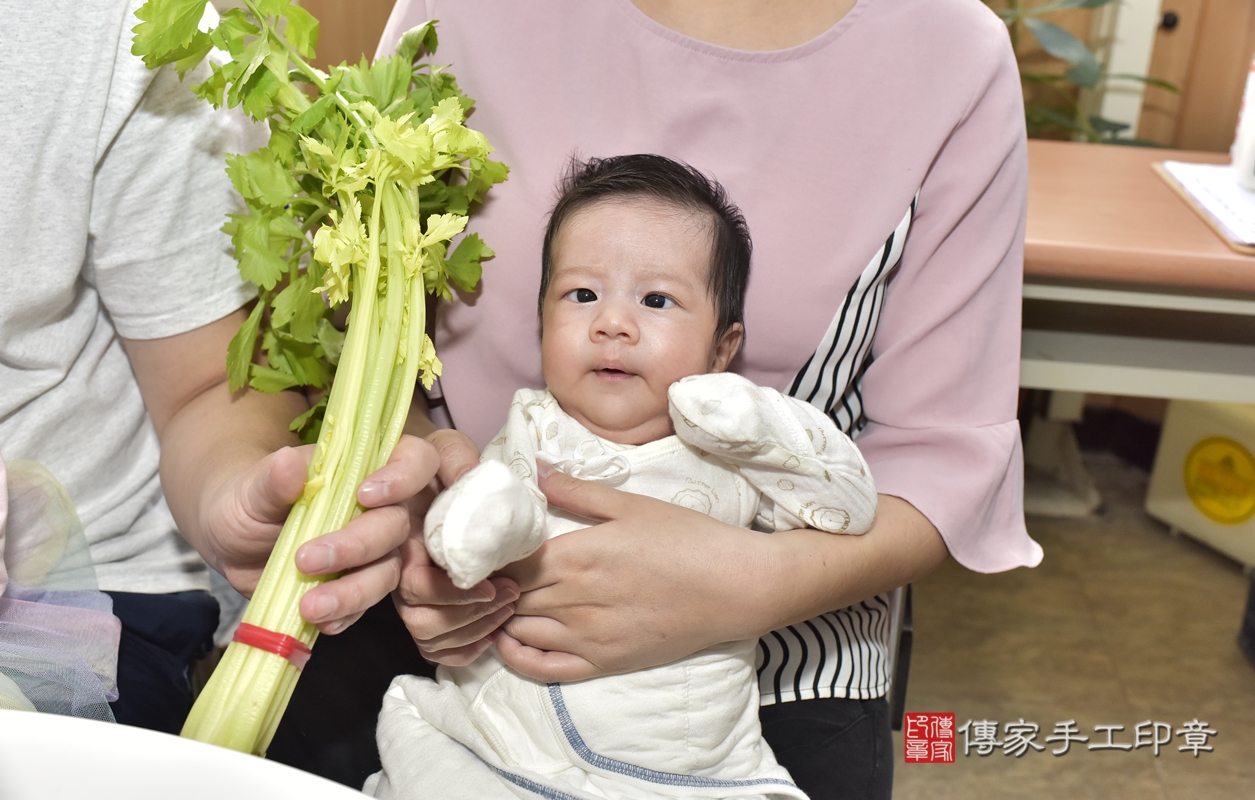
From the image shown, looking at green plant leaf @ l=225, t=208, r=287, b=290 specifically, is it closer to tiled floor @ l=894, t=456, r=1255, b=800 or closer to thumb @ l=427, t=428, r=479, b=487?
thumb @ l=427, t=428, r=479, b=487

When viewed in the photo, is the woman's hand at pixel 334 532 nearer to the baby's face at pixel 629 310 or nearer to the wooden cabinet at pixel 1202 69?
the baby's face at pixel 629 310

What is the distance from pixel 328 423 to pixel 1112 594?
2086mm

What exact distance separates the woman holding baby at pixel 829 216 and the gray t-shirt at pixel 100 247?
265 mm

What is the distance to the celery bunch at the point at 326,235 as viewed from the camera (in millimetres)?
854

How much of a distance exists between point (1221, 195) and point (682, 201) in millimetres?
1069

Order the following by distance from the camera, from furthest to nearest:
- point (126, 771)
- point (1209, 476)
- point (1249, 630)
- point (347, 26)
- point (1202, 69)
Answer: point (1202, 69)
point (1209, 476)
point (1249, 630)
point (347, 26)
point (126, 771)

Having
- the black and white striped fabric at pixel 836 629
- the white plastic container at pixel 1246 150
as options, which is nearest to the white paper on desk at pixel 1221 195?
the white plastic container at pixel 1246 150

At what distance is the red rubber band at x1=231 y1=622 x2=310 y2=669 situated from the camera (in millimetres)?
841

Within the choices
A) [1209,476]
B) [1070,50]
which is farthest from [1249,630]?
[1070,50]

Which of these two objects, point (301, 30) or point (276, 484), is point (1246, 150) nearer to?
point (301, 30)

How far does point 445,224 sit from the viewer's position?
0.95 m

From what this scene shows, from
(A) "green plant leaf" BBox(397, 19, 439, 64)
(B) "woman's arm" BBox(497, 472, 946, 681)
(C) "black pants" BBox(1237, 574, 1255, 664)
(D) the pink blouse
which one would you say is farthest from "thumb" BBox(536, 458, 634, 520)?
(C) "black pants" BBox(1237, 574, 1255, 664)

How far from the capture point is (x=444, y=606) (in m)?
0.93

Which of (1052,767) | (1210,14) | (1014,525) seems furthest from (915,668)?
(1210,14)
